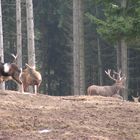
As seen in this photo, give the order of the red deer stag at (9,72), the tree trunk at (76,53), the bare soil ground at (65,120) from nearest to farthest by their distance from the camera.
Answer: the bare soil ground at (65,120) < the red deer stag at (9,72) < the tree trunk at (76,53)

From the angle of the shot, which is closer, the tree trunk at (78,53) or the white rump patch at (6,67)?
the white rump patch at (6,67)

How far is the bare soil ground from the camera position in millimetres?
8062

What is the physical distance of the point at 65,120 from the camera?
897cm

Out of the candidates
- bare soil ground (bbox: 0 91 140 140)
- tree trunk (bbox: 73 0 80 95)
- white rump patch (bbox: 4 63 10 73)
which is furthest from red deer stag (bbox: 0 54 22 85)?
tree trunk (bbox: 73 0 80 95)

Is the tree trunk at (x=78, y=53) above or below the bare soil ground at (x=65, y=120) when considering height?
above

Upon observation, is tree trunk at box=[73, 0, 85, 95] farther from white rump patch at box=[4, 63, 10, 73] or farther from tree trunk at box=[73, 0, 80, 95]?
white rump patch at box=[4, 63, 10, 73]

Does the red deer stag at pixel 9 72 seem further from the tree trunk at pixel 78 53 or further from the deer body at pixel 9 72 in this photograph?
the tree trunk at pixel 78 53

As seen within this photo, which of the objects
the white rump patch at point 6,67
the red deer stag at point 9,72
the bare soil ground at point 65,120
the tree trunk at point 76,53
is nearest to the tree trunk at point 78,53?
the tree trunk at point 76,53

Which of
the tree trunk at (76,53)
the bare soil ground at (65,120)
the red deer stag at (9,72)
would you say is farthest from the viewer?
the tree trunk at (76,53)

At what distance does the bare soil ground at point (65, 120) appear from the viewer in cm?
806

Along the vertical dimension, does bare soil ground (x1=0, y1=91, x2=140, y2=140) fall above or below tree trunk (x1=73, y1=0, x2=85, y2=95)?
below

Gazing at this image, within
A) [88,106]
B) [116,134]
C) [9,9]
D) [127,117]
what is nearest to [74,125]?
[116,134]

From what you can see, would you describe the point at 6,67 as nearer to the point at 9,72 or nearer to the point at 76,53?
the point at 9,72

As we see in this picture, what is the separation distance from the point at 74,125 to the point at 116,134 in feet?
2.61
